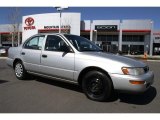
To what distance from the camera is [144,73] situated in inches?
198

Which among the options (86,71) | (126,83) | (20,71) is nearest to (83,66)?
(86,71)

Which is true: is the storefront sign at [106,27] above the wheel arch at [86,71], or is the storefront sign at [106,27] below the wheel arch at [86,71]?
above

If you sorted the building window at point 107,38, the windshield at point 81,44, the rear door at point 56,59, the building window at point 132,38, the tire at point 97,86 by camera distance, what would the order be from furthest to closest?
the building window at point 107,38 < the building window at point 132,38 < the windshield at point 81,44 < the rear door at point 56,59 < the tire at point 97,86

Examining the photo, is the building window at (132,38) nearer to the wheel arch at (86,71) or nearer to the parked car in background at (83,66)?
the parked car in background at (83,66)

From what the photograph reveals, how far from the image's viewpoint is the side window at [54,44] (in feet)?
19.1

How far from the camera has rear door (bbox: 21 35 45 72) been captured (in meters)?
6.44

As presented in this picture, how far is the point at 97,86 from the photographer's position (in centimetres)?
509

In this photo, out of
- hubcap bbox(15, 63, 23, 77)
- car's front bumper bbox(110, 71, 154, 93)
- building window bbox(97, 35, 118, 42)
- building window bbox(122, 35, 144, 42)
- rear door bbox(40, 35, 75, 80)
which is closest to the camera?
car's front bumper bbox(110, 71, 154, 93)

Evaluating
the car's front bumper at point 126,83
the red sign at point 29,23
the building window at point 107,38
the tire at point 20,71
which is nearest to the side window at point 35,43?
the tire at point 20,71

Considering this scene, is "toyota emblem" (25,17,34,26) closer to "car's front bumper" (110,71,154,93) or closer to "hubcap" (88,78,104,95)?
"hubcap" (88,78,104,95)

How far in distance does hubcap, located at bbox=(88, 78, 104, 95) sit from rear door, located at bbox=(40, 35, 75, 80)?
615 mm

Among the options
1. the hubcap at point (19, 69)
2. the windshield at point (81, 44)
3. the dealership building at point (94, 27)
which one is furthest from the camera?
the dealership building at point (94, 27)

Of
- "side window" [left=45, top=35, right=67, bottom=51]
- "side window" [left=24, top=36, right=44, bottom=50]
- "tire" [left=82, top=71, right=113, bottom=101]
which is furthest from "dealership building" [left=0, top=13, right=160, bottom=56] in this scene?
"tire" [left=82, top=71, right=113, bottom=101]
